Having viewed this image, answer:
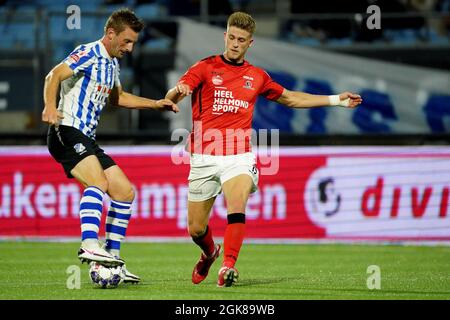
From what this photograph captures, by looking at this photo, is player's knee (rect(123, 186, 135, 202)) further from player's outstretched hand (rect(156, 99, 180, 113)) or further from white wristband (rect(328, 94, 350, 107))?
white wristband (rect(328, 94, 350, 107))

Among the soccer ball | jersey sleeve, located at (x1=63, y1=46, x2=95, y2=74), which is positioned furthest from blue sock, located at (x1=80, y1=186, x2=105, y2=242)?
jersey sleeve, located at (x1=63, y1=46, x2=95, y2=74)

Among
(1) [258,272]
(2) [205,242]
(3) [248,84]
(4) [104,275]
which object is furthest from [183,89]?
(1) [258,272]

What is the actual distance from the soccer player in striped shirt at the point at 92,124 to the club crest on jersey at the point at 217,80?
488 mm

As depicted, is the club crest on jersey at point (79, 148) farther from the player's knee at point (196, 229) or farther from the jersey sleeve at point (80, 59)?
the player's knee at point (196, 229)

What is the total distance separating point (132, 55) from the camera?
14500mm

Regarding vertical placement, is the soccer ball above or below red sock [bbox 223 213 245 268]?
below

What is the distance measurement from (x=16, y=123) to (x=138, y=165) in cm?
209

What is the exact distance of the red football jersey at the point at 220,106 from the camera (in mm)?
8312

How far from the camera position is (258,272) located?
945 cm

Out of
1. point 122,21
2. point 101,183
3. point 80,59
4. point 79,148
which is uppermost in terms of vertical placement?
point 122,21

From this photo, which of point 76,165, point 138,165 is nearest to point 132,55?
point 138,165

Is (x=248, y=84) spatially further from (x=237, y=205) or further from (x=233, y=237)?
(x=233, y=237)

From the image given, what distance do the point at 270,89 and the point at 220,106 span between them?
1.99ft

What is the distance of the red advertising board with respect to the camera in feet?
44.3
